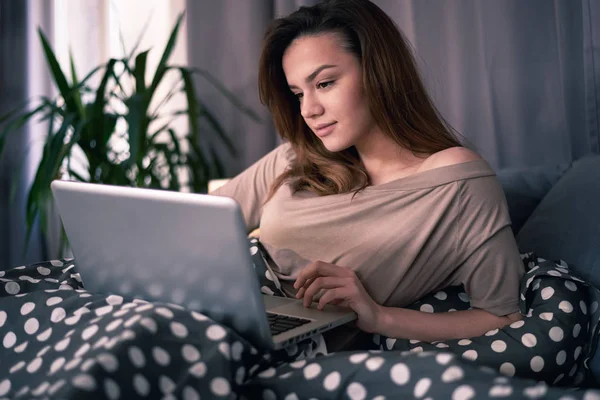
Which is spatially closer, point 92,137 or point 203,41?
point 92,137

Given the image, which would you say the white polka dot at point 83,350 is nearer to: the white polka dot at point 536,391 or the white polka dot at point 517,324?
the white polka dot at point 536,391

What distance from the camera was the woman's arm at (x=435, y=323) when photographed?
123 centimetres

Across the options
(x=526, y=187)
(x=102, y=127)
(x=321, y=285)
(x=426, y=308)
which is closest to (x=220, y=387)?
(x=321, y=285)

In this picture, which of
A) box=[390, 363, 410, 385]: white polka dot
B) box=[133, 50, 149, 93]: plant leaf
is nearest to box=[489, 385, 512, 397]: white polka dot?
box=[390, 363, 410, 385]: white polka dot

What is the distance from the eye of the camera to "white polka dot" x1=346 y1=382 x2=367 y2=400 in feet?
2.84

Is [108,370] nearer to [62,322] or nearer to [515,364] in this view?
[62,322]

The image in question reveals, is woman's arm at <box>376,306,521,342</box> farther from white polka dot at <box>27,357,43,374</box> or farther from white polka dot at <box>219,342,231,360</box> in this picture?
white polka dot at <box>27,357,43,374</box>

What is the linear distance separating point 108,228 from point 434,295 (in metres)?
0.68

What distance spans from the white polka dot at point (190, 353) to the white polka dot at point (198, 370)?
0.01 metres

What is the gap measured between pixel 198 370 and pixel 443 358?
0.31m

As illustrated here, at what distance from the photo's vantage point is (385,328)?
1227mm

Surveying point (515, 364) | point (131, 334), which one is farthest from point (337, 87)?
point (131, 334)

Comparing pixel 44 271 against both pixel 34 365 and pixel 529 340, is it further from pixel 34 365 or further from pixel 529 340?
pixel 529 340

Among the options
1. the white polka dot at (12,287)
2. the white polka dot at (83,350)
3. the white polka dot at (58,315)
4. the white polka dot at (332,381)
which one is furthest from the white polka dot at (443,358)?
the white polka dot at (12,287)
